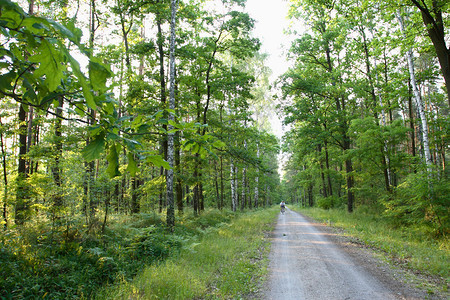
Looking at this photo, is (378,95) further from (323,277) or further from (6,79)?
(6,79)

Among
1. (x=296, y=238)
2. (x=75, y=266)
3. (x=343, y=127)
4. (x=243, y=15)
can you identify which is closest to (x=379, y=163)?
(x=343, y=127)

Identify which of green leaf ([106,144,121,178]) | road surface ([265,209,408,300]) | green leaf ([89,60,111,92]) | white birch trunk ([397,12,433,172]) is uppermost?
white birch trunk ([397,12,433,172])

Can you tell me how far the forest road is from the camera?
4699 millimetres

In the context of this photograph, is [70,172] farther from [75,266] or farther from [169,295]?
[169,295]

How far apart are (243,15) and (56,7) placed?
34.1ft

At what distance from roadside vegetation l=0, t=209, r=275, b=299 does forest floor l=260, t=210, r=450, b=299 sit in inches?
24.7

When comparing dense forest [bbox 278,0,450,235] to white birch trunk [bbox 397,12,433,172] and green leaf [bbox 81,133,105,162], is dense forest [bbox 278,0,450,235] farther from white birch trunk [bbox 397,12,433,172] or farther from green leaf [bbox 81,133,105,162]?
green leaf [bbox 81,133,105,162]

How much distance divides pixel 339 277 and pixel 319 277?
0.47 metres

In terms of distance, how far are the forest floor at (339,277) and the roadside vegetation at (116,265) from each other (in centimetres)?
63

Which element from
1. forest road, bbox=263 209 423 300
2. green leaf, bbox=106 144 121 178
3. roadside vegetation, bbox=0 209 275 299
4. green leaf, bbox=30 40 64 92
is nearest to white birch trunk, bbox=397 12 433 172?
forest road, bbox=263 209 423 300

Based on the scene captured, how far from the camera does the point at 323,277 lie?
557 centimetres

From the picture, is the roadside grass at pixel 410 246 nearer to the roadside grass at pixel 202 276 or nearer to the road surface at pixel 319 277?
the road surface at pixel 319 277

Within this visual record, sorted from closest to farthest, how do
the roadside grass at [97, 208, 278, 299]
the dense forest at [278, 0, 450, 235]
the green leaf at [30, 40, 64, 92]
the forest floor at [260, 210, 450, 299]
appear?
1. the green leaf at [30, 40, 64, 92]
2. the roadside grass at [97, 208, 278, 299]
3. the forest floor at [260, 210, 450, 299]
4. the dense forest at [278, 0, 450, 235]

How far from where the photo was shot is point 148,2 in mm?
11844
